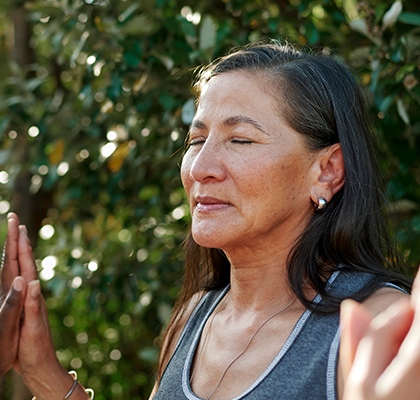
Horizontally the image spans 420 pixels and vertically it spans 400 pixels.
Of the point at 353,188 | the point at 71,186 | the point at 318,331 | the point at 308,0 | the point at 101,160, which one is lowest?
the point at 71,186

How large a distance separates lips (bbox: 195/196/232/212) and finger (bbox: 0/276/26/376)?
0.82 m

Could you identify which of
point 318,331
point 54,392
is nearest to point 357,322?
point 318,331

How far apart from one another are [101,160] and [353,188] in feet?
5.65

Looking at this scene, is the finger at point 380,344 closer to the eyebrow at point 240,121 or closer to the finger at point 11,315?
the eyebrow at point 240,121

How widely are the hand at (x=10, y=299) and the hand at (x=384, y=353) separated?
141cm

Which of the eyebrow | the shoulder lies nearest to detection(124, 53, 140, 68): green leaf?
the eyebrow

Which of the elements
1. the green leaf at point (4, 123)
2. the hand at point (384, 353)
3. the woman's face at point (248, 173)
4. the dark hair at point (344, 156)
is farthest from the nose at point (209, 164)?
the green leaf at point (4, 123)

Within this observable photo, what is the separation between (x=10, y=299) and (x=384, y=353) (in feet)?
4.96

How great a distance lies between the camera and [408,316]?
2.77 feet

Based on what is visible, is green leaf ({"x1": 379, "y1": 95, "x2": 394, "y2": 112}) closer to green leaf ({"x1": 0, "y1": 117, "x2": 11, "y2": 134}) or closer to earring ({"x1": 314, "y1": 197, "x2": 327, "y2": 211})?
earring ({"x1": 314, "y1": 197, "x2": 327, "y2": 211})

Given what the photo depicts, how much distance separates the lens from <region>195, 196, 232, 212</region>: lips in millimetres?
1566

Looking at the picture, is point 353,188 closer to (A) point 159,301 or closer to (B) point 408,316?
(B) point 408,316

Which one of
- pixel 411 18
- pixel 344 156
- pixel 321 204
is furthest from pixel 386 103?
pixel 321 204

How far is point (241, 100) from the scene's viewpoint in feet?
5.23
